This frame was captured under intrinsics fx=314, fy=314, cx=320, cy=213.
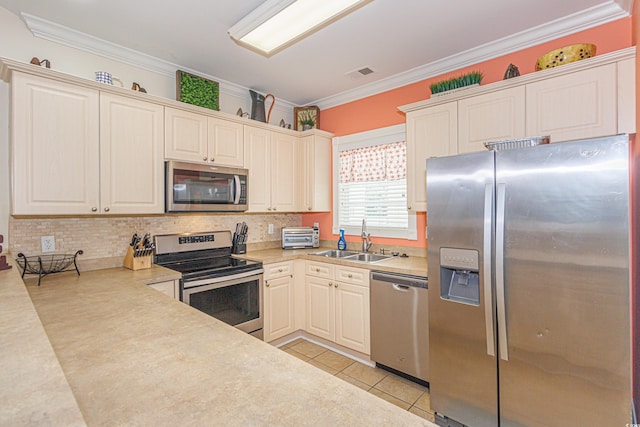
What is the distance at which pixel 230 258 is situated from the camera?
3160mm

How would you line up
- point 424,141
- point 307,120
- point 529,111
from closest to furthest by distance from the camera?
1. point 529,111
2. point 424,141
3. point 307,120

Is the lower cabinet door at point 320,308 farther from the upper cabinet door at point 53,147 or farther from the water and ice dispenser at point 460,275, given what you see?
the upper cabinet door at point 53,147

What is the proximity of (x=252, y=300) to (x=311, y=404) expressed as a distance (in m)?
2.15

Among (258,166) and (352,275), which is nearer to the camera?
(352,275)

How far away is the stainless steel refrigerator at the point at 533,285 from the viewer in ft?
4.99

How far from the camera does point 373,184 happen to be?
11.4ft

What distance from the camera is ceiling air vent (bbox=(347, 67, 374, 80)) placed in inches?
117

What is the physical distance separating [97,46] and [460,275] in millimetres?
3169

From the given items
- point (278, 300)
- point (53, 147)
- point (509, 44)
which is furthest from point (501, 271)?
point (53, 147)

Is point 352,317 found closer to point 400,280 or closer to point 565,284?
point 400,280

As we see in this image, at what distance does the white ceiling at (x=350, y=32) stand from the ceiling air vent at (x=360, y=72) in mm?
59

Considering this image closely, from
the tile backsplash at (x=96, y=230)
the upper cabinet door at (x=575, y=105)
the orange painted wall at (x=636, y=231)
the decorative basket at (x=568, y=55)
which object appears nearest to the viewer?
the orange painted wall at (x=636, y=231)

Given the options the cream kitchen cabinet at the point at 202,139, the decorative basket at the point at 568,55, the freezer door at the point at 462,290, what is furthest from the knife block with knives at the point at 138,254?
the decorative basket at the point at 568,55

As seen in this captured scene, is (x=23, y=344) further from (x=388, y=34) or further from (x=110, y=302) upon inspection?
(x=388, y=34)
